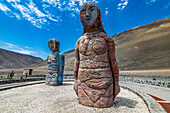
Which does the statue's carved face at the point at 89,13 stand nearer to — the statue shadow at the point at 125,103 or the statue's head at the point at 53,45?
the statue shadow at the point at 125,103

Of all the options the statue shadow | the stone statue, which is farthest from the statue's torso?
the statue shadow

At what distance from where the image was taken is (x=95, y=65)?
3326mm

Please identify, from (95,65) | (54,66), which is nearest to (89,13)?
(95,65)

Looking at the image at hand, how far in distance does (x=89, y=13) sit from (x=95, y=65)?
5.93 ft

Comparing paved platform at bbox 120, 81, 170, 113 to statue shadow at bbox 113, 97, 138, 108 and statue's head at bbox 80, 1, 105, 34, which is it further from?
statue's head at bbox 80, 1, 105, 34

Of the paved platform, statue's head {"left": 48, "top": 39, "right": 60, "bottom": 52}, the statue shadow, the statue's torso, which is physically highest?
statue's head {"left": 48, "top": 39, "right": 60, "bottom": 52}

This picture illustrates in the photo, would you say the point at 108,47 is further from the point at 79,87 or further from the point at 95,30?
the point at 79,87

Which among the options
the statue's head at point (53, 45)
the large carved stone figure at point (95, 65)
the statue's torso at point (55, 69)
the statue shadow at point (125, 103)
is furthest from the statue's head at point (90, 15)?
the statue's head at point (53, 45)

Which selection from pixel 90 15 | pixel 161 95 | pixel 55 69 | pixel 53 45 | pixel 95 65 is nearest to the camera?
pixel 95 65

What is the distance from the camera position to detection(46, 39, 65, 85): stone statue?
24.9 ft

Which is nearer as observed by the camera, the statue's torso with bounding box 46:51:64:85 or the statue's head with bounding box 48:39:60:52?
the statue's torso with bounding box 46:51:64:85

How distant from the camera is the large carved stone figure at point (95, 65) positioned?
3.23m

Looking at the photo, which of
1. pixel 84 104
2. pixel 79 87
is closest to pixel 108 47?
pixel 79 87

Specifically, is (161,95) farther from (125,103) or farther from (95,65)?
(95,65)
